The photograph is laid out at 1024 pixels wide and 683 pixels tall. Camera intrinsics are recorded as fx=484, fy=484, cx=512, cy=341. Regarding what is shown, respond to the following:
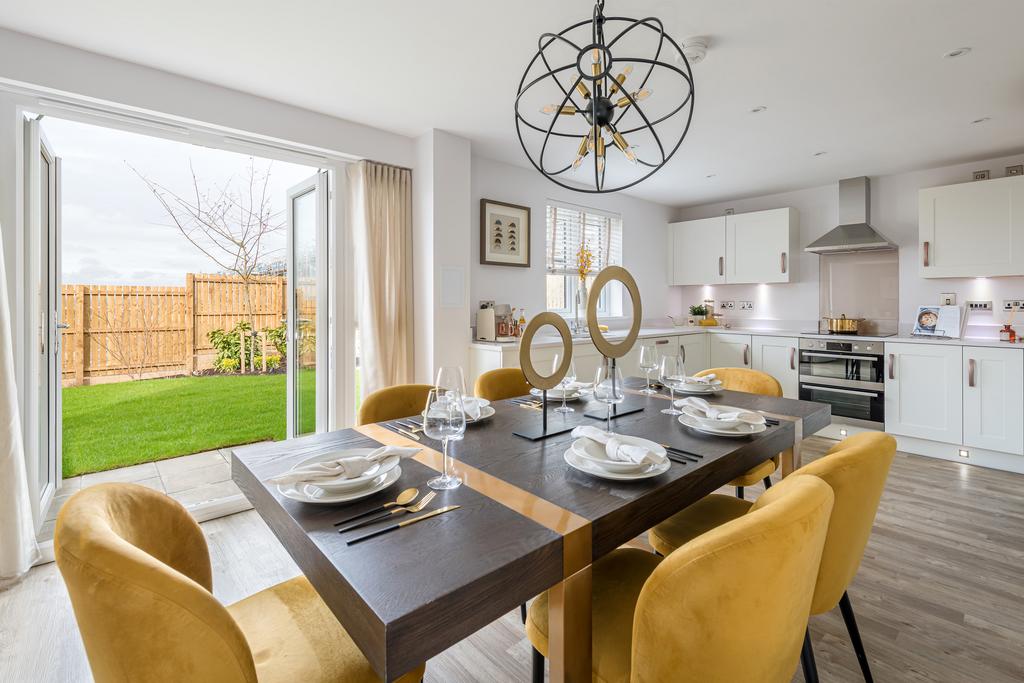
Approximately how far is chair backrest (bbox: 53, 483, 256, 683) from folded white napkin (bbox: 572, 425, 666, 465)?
885 millimetres

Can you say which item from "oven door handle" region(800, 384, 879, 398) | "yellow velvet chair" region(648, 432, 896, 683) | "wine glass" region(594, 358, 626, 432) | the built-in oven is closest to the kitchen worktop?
the built-in oven

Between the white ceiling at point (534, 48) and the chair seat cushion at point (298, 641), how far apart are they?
2.20 metres

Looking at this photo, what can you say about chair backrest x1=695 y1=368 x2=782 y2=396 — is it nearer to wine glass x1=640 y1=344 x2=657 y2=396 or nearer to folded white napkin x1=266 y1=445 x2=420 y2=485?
wine glass x1=640 y1=344 x2=657 y2=396

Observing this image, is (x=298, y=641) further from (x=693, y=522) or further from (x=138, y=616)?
(x=693, y=522)

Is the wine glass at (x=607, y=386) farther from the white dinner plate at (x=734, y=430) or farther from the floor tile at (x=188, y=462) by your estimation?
the floor tile at (x=188, y=462)

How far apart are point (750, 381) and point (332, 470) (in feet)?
7.30

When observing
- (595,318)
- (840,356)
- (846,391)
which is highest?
(595,318)

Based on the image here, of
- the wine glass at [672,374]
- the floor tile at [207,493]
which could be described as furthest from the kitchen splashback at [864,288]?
the floor tile at [207,493]

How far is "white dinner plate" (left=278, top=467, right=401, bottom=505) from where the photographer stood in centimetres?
105

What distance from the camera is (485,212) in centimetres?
403

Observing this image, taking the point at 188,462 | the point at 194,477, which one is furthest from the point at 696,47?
the point at 188,462

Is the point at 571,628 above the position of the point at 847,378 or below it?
below

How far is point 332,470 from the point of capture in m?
1.16

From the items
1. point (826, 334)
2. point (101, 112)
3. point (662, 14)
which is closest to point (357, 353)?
point (101, 112)
